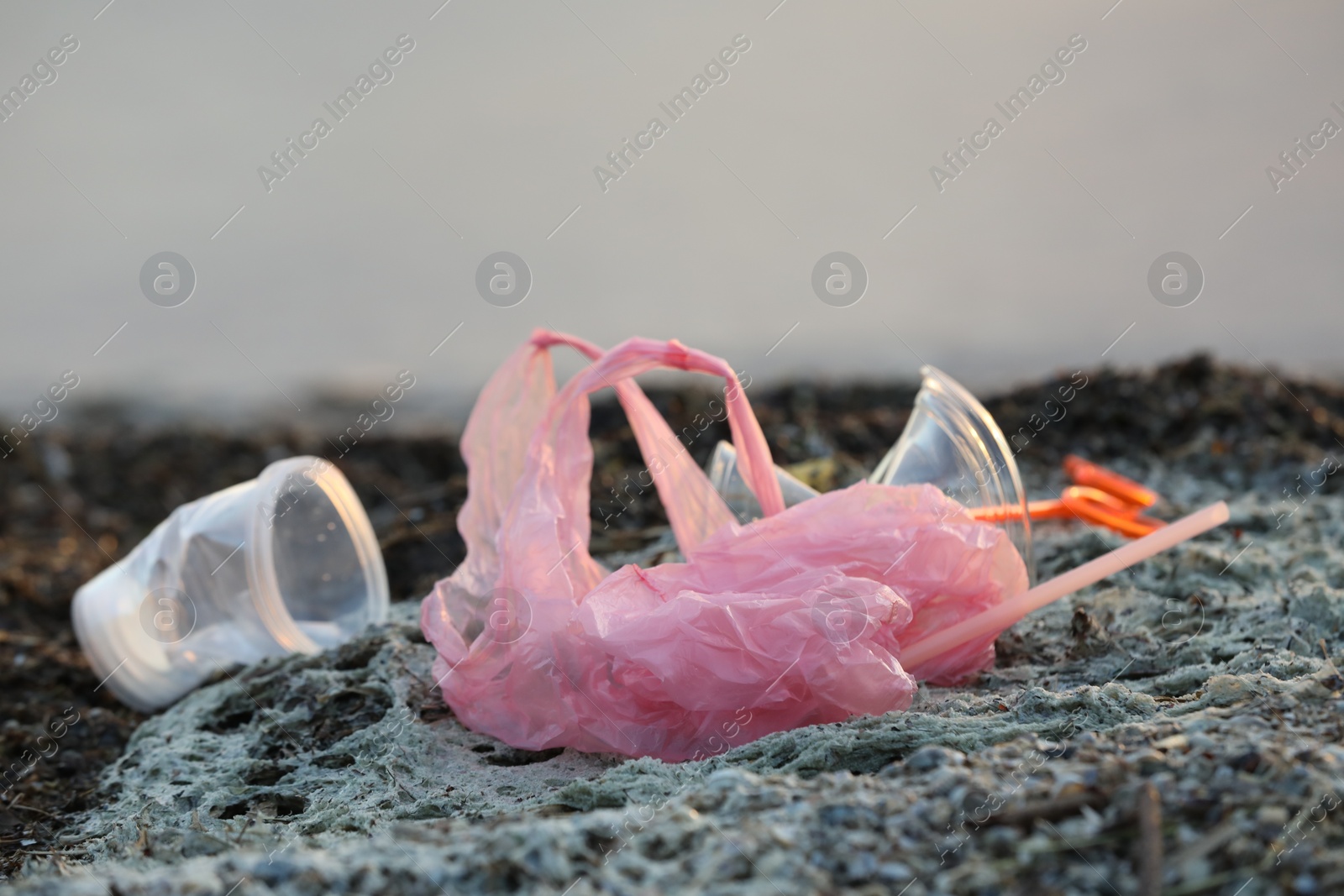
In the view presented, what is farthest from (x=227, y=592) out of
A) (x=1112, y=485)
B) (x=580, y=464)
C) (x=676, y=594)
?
(x=1112, y=485)

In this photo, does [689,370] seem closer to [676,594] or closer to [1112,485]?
[676,594]

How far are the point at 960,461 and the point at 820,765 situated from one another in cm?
110

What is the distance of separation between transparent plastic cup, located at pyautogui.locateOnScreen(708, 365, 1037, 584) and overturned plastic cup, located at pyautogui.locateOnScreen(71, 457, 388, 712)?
127 cm

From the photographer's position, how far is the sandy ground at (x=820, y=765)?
1.58 metres

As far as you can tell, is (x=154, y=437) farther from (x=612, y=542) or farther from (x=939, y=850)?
(x=939, y=850)

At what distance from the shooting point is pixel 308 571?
3.46 metres

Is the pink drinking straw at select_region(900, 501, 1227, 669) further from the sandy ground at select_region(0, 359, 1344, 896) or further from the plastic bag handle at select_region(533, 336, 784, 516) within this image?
the plastic bag handle at select_region(533, 336, 784, 516)

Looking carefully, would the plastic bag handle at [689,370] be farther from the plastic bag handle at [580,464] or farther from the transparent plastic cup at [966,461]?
the transparent plastic cup at [966,461]

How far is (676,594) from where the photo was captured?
2514 millimetres

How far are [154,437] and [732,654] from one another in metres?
5.25

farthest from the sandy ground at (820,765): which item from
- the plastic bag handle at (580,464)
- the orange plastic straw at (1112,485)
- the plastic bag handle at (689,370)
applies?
the plastic bag handle at (689,370)

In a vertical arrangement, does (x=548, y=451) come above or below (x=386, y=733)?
above

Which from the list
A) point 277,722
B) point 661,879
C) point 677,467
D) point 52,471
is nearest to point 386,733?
point 277,722

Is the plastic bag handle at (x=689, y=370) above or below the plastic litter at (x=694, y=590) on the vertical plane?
above
